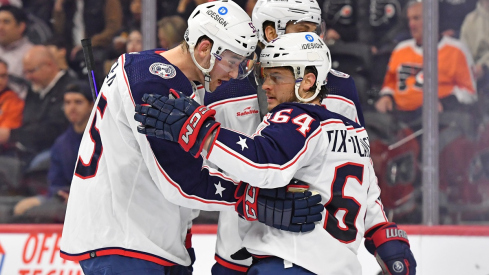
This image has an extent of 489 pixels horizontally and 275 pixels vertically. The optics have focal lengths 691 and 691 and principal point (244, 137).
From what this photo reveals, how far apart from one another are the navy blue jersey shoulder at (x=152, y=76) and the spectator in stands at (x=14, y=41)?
2831 millimetres

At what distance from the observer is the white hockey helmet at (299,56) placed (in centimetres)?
207

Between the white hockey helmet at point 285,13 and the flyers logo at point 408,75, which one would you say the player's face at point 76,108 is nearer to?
the flyers logo at point 408,75

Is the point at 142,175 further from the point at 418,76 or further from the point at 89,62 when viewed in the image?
the point at 418,76

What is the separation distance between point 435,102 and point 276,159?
109 inches

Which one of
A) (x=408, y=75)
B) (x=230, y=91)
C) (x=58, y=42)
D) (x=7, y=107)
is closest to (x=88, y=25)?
(x=58, y=42)

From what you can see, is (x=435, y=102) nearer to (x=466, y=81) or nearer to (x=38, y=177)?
(x=466, y=81)

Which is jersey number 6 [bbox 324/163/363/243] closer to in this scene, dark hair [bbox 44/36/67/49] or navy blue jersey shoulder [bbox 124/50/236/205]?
navy blue jersey shoulder [bbox 124/50/236/205]

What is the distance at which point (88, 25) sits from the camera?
4.71m

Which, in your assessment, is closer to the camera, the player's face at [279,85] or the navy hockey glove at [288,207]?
the navy hockey glove at [288,207]

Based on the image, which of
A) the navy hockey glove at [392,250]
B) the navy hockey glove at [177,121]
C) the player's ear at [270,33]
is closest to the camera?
the navy hockey glove at [177,121]

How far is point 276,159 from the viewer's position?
183 cm

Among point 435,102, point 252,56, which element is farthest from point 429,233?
point 252,56

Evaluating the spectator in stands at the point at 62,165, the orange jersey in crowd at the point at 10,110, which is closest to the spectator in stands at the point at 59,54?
the spectator in stands at the point at 62,165

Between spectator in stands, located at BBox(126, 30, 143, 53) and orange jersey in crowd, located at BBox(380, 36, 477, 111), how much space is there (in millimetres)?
1678
